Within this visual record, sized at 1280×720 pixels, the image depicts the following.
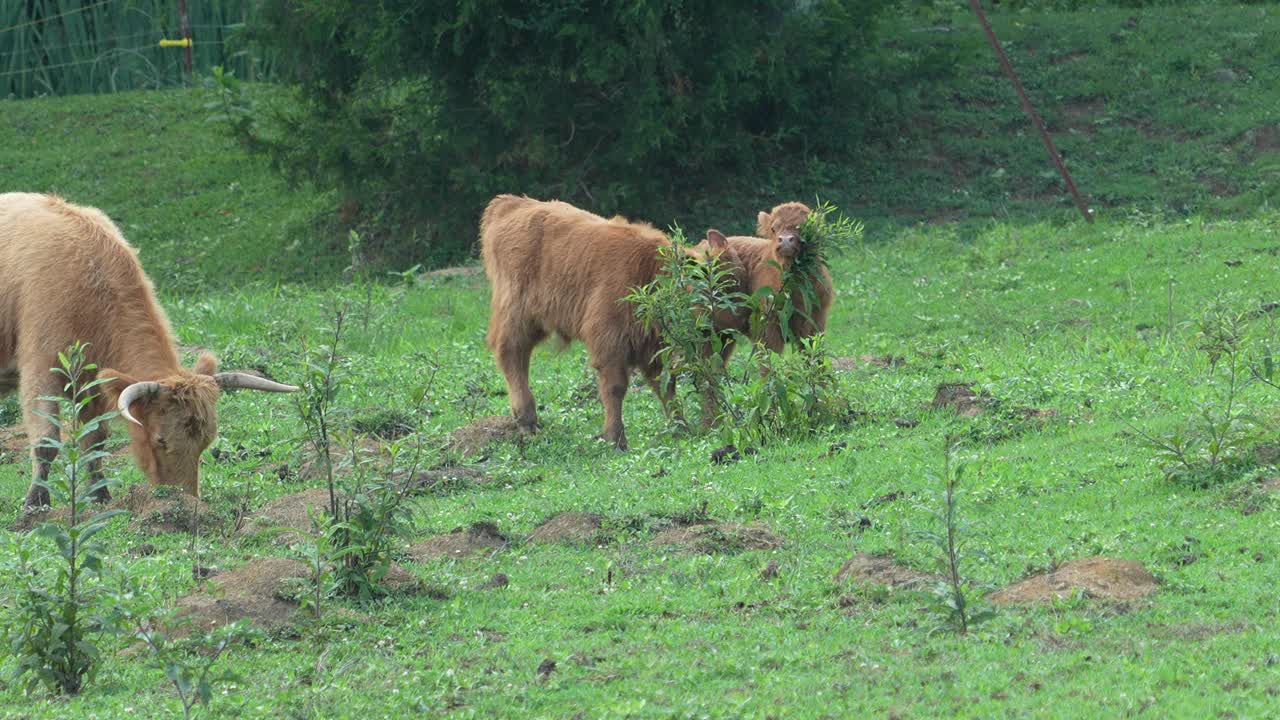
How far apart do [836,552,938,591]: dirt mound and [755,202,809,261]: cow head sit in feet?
11.1

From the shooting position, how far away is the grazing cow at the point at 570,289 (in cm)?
995

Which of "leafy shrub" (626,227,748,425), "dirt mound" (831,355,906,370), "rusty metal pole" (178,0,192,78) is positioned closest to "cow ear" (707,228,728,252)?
"leafy shrub" (626,227,748,425)

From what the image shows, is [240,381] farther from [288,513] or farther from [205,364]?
[288,513]

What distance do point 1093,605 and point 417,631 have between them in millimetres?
2628

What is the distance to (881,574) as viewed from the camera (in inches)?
249

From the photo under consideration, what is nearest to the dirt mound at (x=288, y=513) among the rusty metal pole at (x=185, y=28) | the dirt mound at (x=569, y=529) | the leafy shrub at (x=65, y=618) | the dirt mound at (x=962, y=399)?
the dirt mound at (x=569, y=529)

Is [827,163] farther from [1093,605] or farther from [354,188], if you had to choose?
[1093,605]

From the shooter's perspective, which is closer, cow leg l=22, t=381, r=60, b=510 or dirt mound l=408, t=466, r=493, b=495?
cow leg l=22, t=381, r=60, b=510

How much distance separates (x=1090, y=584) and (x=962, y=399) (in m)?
3.49

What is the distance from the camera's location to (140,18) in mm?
26469

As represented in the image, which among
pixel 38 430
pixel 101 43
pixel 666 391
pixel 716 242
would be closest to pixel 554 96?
pixel 716 242

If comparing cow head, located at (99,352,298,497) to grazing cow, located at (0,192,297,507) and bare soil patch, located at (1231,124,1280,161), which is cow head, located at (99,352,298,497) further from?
bare soil patch, located at (1231,124,1280,161)

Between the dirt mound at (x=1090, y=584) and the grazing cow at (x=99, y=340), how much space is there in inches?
162

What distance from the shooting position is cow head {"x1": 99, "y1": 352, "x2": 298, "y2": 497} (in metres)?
8.12
